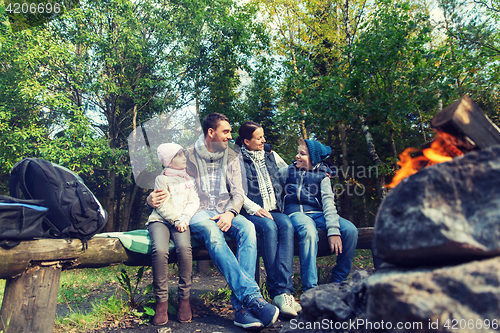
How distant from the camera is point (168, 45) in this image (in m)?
12.1

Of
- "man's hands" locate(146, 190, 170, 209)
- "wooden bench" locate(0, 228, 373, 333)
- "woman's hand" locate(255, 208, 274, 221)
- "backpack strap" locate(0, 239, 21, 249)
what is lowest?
"wooden bench" locate(0, 228, 373, 333)

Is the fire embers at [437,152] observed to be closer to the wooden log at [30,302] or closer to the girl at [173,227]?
the girl at [173,227]

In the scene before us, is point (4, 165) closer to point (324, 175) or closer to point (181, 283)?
point (181, 283)

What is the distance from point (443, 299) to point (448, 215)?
31 centimetres

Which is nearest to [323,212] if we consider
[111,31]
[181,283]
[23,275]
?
[181,283]

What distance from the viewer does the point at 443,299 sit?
104cm

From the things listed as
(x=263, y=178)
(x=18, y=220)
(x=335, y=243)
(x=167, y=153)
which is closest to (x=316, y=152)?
(x=263, y=178)

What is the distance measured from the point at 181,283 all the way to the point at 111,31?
10.9 meters

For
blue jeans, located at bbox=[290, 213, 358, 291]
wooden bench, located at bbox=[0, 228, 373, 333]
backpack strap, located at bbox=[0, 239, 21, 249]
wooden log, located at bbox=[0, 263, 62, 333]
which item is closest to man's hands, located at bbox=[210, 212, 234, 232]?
blue jeans, located at bbox=[290, 213, 358, 291]

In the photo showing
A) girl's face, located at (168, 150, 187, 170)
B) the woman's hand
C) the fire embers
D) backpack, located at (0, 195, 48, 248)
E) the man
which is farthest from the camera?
girl's face, located at (168, 150, 187, 170)

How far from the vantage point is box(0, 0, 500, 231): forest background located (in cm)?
709

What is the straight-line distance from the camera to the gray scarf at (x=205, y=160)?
337cm

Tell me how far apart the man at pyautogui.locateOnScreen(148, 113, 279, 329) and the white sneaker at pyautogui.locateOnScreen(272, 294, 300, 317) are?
0.25 meters

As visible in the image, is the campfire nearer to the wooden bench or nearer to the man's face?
the man's face
